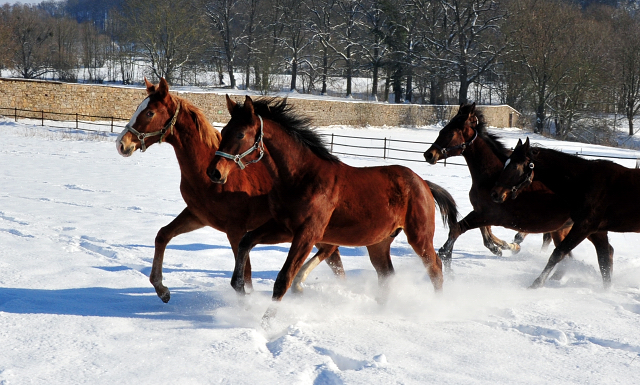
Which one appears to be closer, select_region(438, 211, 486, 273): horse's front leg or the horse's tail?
the horse's tail

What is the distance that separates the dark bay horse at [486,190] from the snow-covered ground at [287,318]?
25.8 inches

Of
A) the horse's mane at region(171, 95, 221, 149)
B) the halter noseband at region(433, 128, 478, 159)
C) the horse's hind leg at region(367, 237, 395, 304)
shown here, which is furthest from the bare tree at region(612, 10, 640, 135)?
the horse's mane at region(171, 95, 221, 149)

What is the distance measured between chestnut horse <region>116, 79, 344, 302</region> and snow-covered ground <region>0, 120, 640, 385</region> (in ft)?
2.06

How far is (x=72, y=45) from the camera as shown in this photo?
6556 centimetres

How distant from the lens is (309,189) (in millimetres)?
4535

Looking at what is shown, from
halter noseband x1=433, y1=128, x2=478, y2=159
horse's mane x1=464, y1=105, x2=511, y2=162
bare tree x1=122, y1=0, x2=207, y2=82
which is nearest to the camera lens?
halter noseband x1=433, y1=128, x2=478, y2=159

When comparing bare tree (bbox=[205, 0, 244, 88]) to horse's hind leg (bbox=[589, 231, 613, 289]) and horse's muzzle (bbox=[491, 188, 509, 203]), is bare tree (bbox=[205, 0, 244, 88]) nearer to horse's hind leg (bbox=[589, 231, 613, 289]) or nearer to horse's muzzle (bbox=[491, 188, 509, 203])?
horse's muzzle (bbox=[491, 188, 509, 203])

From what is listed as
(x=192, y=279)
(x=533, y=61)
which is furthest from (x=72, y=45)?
(x=192, y=279)

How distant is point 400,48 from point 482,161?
3963 centimetres

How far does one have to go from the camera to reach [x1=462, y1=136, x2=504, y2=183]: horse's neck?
660 centimetres

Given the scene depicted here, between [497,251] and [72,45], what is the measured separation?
67520mm

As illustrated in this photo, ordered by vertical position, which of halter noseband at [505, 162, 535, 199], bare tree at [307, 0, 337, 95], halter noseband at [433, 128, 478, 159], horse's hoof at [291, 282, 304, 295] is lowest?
horse's hoof at [291, 282, 304, 295]

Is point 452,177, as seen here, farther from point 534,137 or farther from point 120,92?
point 534,137

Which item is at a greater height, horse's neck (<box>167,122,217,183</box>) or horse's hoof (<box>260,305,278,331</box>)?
horse's neck (<box>167,122,217,183</box>)
